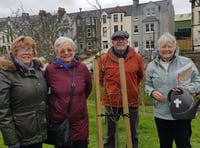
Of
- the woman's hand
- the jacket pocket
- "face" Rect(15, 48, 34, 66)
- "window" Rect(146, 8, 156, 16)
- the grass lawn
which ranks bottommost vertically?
the grass lawn

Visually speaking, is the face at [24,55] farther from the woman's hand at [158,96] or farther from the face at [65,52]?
the woman's hand at [158,96]

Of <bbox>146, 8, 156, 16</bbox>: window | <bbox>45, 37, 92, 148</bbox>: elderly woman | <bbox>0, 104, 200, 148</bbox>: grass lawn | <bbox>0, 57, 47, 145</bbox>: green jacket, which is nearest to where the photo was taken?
<bbox>0, 57, 47, 145</bbox>: green jacket

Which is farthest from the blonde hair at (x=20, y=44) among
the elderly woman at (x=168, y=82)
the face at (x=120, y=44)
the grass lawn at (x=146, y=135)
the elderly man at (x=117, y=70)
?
the grass lawn at (x=146, y=135)

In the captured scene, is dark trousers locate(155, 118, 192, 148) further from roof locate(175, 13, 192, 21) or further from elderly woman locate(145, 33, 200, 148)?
roof locate(175, 13, 192, 21)

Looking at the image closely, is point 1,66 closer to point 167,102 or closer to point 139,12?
point 167,102

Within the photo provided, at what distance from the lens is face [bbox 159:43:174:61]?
392cm

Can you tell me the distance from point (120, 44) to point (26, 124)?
1809 mm

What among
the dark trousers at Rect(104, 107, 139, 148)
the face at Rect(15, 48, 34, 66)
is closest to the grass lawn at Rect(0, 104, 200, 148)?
the dark trousers at Rect(104, 107, 139, 148)

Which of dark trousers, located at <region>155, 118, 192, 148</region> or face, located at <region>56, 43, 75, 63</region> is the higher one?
face, located at <region>56, 43, 75, 63</region>

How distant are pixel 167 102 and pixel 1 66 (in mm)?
2123

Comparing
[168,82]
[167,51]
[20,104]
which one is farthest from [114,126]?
[20,104]

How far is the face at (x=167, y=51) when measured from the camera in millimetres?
3918

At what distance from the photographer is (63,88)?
367 cm

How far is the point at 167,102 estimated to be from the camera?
13.0ft
